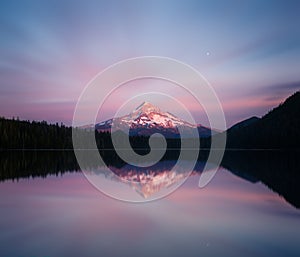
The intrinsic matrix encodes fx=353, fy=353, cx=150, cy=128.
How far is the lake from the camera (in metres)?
10.7

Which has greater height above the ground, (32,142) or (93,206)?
(32,142)

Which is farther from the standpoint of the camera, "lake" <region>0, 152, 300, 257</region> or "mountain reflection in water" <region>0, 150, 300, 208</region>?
"mountain reflection in water" <region>0, 150, 300, 208</region>

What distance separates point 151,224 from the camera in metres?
14.3

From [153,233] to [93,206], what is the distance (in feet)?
22.7

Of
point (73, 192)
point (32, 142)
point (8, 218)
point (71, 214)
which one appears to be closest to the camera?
point (8, 218)

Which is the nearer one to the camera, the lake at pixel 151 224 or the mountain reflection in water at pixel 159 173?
the lake at pixel 151 224

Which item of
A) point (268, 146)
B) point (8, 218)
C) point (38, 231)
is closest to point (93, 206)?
point (8, 218)

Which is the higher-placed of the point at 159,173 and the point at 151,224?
the point at 159,173

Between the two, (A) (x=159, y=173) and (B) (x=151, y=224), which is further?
(A) (x=159, y=173)

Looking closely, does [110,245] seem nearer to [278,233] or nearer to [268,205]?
[278,233]

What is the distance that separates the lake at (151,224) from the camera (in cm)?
1070

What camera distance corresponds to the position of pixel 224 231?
13148 millimetres

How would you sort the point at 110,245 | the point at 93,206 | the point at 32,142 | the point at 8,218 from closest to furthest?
the point at 110,245
the point at 8,218
the point at 93,206
the point at 32,142

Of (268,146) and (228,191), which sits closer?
(228,191)
